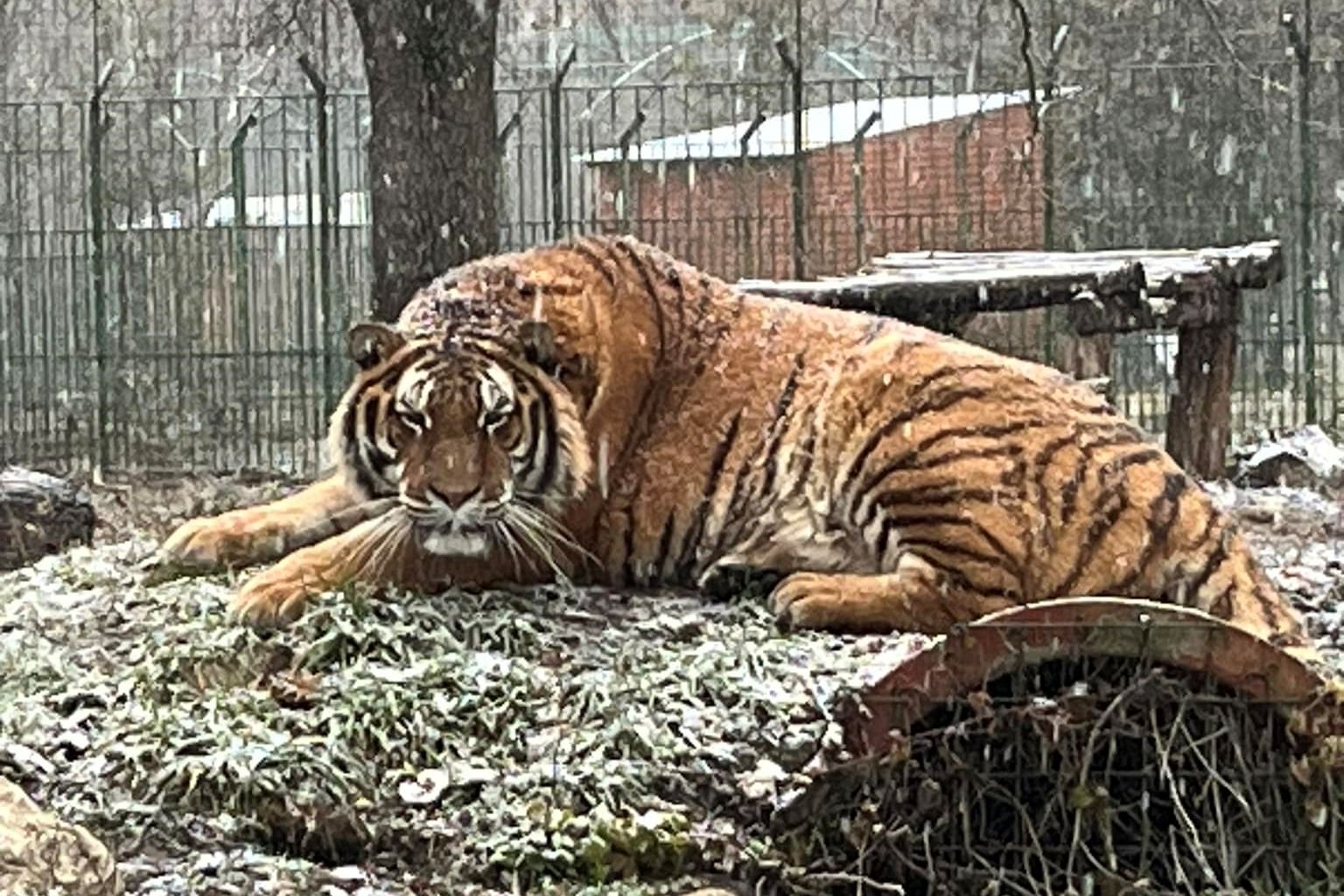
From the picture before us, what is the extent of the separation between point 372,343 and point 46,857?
199 cm

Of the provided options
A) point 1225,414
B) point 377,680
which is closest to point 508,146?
point 1225,414

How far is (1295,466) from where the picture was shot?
10.7 meters

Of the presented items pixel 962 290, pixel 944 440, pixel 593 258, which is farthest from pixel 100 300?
pixel 944 440

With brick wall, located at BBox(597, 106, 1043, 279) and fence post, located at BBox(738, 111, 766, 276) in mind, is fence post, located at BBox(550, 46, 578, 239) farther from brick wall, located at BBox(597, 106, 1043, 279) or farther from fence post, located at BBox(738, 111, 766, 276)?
fence post, located at BBox(738, 111, 766, 276)

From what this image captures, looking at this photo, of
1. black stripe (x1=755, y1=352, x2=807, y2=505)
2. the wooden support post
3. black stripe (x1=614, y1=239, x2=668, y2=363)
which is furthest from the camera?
the wooden support post

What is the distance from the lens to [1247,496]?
876 cm

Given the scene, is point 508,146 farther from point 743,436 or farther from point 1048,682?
point 1048,682

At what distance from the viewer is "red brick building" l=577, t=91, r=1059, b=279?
12359 mm

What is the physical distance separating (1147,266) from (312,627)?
178 inches

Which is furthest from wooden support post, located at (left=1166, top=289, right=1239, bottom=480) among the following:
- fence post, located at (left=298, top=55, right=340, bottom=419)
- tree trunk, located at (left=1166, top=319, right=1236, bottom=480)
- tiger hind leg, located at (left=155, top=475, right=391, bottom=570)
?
fence post, located at (left=298, top=55, right=340, bottom=419)

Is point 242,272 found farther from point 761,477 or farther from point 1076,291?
point 761,477

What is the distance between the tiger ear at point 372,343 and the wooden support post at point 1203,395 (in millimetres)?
4409

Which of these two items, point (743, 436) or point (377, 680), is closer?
point (377, 680)

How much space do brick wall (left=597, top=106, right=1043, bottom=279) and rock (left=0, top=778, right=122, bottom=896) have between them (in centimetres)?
917
